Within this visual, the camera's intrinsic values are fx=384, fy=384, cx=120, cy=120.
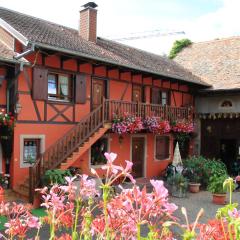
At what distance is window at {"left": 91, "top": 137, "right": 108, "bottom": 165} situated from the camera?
1588 centimetres

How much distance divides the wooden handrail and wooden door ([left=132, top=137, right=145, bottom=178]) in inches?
66.9

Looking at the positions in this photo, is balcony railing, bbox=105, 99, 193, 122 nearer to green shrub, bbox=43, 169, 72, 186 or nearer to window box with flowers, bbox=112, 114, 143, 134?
window box with flowers, bbox=112, 114, 143, 134

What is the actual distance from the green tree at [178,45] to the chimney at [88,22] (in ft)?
31.4

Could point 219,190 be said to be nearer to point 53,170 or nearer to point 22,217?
point 53,170

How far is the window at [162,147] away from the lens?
62.7 feet

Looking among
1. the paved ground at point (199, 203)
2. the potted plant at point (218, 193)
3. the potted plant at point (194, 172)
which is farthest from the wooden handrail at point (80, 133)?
the potted plant at point (218, 193)

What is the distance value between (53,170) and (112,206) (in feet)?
36.2

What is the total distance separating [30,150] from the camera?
13469 mm

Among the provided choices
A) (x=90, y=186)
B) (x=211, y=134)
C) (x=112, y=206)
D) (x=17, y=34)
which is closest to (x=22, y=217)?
(x=90, y=186)

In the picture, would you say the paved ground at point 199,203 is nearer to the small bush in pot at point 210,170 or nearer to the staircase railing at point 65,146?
the small bush in pot at point 210,170

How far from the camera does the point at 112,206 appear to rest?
1.53 metres

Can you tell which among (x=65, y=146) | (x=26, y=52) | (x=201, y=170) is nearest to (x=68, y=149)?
(x=65, y=146)

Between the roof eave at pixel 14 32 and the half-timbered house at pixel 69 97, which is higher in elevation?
the roof eave at pixel 14 32

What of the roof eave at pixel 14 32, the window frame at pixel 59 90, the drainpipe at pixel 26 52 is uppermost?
the roof eave at pixel 14 32
